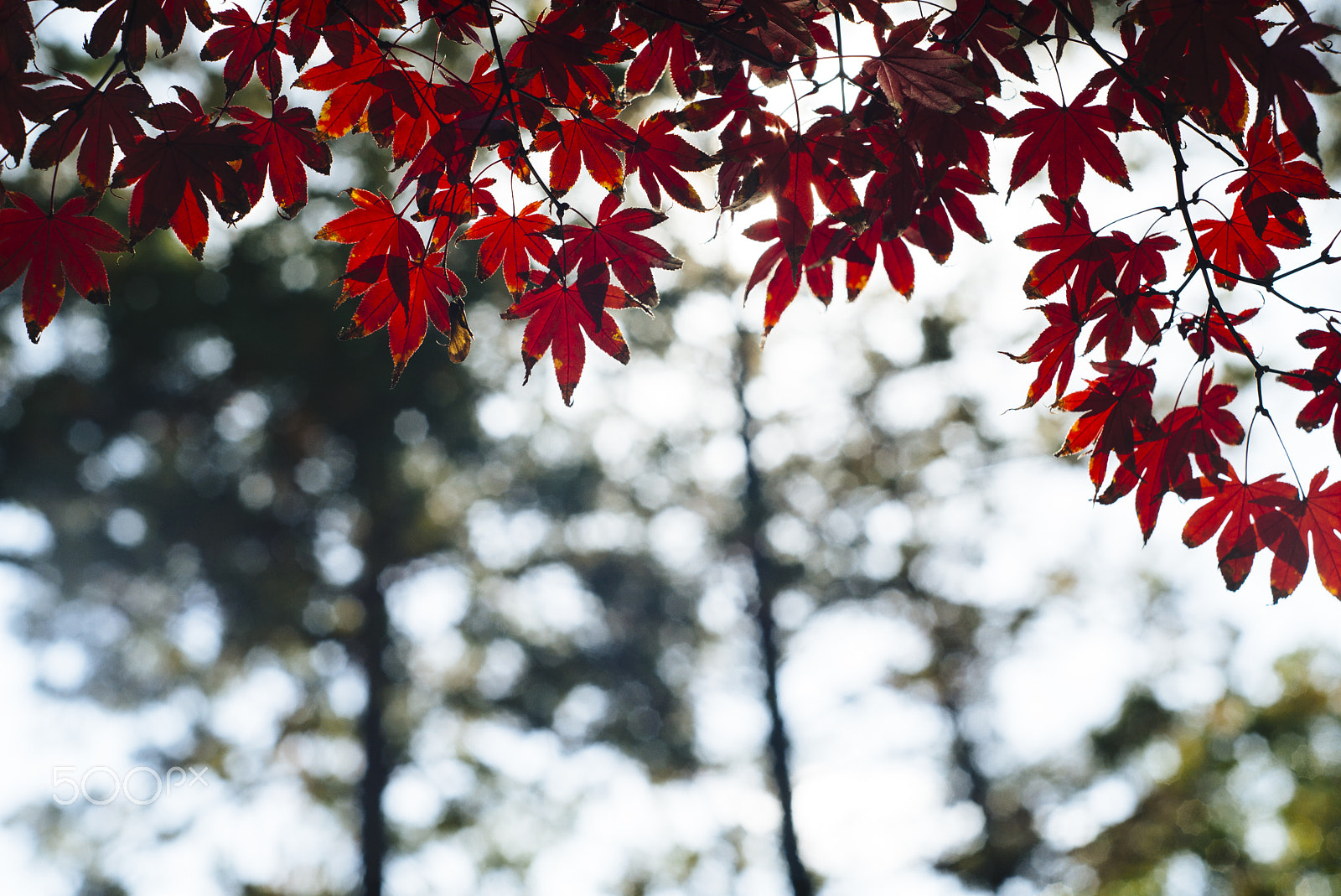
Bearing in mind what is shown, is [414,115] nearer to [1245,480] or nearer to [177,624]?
[1245,480]

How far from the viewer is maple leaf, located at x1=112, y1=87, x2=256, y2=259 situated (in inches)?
36.3

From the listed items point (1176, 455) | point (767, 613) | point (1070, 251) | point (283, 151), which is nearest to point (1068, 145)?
point (1070, 251)

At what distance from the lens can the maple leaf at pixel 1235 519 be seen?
45.5 inches

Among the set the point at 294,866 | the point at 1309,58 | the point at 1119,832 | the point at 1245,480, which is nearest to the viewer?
the point at 1309,58

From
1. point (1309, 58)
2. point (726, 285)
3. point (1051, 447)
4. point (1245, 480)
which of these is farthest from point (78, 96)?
point (1051, 447)

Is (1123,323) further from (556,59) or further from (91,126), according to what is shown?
(91,126)

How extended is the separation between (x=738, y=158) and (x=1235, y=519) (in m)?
1.03

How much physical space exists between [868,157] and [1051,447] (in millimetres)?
5296

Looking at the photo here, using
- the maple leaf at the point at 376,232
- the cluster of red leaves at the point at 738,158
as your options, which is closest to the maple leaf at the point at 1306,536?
the cluster of red leaves at the point at 738,158

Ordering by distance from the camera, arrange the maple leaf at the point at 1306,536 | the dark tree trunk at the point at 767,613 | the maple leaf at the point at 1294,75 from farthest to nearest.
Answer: the dark tree trunk at the point at 767,613, the maple leaf at the point at 1306,536, the maple leaf at the point at 1294,75

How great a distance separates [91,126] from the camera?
968 millimetres

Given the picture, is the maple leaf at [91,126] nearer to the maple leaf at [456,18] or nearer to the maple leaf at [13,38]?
the maple leaf at [13,38]

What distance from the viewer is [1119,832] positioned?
525cm

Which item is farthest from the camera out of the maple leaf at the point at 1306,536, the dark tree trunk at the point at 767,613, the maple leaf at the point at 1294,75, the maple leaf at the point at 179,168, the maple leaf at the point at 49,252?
the dark tree trunk at the point at 767,613
